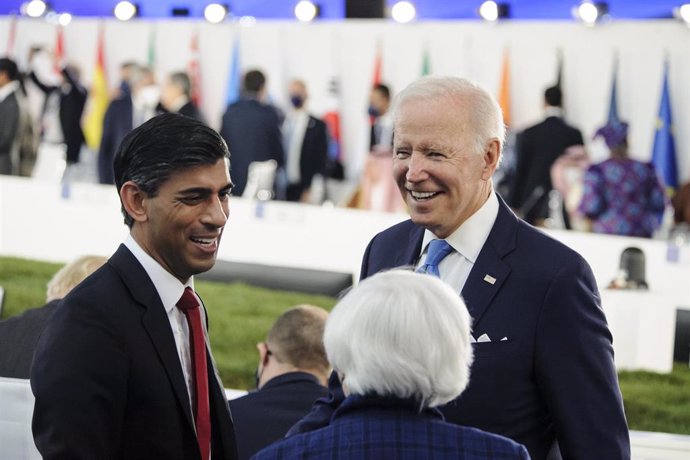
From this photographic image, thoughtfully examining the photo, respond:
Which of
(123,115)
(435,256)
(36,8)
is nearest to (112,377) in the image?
(435,256)

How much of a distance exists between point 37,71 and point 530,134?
17.9 ft

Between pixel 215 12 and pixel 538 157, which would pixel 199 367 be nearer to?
pixel 538 157

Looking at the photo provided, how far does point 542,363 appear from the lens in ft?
6.63

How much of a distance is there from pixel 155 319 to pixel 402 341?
45 centimetres

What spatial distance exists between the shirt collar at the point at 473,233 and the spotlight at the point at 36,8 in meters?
11.7

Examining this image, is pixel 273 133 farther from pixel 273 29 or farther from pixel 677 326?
pixel 677 326

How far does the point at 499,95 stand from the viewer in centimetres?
1144

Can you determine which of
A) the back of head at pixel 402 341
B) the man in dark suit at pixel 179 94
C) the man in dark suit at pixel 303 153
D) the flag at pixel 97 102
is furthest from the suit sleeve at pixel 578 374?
the flag at pixel 97 102

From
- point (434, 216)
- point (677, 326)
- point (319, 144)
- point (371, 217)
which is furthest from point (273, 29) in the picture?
point (434, 216)

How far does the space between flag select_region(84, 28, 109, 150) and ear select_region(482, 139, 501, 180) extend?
30.4ft

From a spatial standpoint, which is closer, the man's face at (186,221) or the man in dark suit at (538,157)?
the man's face at (186,221)

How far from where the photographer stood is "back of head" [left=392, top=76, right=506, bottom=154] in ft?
7.11

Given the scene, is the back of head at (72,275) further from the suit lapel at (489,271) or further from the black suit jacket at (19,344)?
the suit lapel at (489,271)

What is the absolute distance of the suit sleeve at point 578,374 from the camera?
1.99 meters
